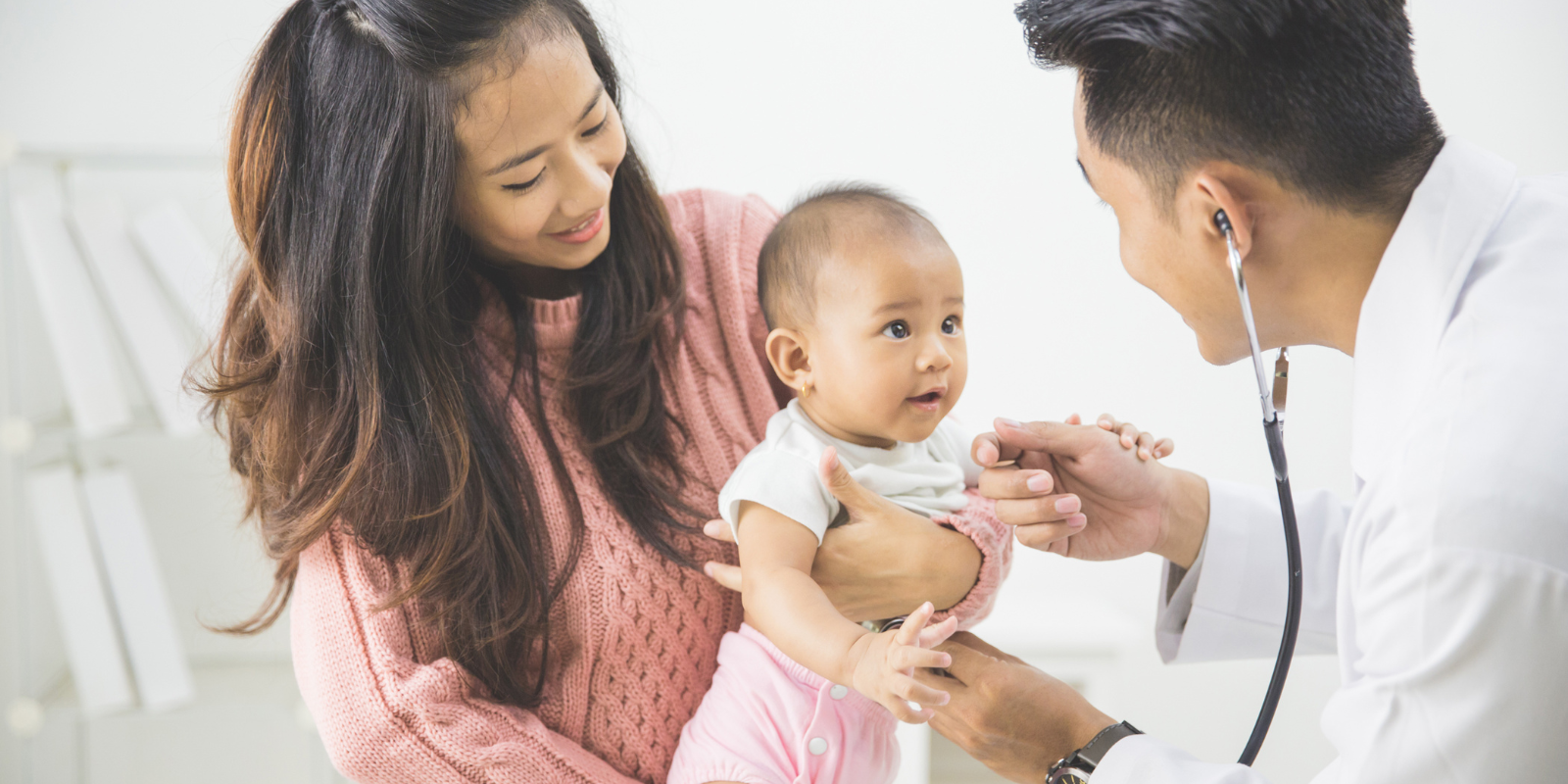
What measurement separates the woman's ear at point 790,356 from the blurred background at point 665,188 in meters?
1.03

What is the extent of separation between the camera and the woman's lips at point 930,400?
3.78 feet

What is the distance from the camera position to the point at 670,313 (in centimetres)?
131

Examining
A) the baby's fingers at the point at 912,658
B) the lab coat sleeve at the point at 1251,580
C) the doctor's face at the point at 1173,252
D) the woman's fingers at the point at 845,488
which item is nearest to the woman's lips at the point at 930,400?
the woman's fingers at the point at 845,488

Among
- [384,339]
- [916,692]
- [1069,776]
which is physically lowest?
[1069,776]

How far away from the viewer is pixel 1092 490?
50.6 inches

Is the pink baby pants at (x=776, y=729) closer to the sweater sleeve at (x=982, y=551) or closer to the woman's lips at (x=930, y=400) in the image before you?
the sweater sleeve at (x=982, y=551)

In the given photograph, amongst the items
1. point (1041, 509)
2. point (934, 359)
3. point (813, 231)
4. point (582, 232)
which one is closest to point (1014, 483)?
point (1041, 509)

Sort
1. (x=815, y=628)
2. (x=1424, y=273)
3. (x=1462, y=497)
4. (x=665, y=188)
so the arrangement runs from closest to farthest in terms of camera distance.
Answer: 1. (x=1462, y=497)
2. (x=1424, y=273)
3. (x=815, y=628)
4. (x=665, y=188)

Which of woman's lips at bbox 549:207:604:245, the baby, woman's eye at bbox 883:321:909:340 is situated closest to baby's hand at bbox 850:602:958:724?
the baby

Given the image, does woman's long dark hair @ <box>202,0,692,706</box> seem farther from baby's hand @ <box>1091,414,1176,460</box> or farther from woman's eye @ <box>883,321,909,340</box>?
baby's hand @ <box>1091,414,1176,460</box>

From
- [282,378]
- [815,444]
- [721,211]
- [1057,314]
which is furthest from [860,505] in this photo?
[1057,314]

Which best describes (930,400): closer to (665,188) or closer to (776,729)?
(776,729)

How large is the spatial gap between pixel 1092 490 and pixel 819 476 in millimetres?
384

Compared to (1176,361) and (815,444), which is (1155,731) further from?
(815,444)
